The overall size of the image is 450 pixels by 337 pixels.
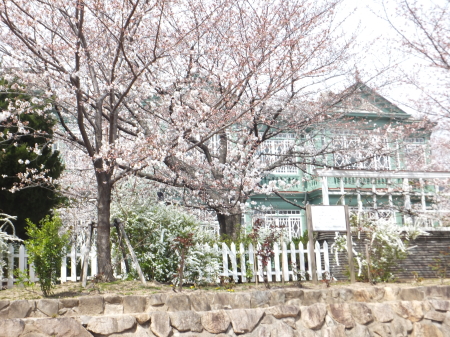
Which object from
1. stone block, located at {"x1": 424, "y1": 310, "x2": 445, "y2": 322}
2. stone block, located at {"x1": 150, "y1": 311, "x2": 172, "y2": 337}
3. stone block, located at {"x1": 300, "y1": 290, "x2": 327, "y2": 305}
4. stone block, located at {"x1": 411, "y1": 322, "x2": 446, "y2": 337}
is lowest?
stone block, located at {"x1": 411, "y1": 322, "x2": 446, "y2": 337}

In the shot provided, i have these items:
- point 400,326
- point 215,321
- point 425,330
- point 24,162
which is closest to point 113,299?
point 215,321

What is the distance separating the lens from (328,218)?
8383 mm

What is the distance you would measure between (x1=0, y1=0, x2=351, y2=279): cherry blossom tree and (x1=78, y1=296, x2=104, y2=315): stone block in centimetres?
278

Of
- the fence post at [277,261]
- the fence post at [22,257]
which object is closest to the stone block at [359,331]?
the fence post at [277,261]

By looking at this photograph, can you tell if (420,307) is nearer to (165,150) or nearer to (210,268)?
(210,268)

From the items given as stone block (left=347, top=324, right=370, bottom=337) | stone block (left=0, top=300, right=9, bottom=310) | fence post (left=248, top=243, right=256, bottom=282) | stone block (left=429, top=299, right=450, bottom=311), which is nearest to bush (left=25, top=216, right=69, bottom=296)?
stone block (left=0, top=300, right=9, bottom=310)

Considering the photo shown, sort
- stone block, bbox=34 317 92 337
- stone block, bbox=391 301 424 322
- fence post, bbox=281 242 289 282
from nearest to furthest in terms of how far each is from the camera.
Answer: stone block, bbox=34 317 92 337 < stone block, bbox=391 301 424 322 < fence post, bbox=281 242 289 282

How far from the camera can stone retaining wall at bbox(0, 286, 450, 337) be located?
5.50 metres

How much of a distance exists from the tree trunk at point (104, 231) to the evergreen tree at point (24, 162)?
1025 mm

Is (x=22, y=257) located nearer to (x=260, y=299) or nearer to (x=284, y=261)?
(x=260, y=299)

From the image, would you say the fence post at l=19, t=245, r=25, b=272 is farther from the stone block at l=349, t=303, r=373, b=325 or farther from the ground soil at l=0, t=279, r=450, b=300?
the stone block at l=349, t=303, r=373, b=325

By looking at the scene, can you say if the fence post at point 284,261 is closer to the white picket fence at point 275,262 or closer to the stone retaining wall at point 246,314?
the white picket fence at point 275,262

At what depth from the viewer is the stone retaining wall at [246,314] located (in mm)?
5500

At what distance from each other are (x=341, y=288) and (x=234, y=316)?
2007mm
